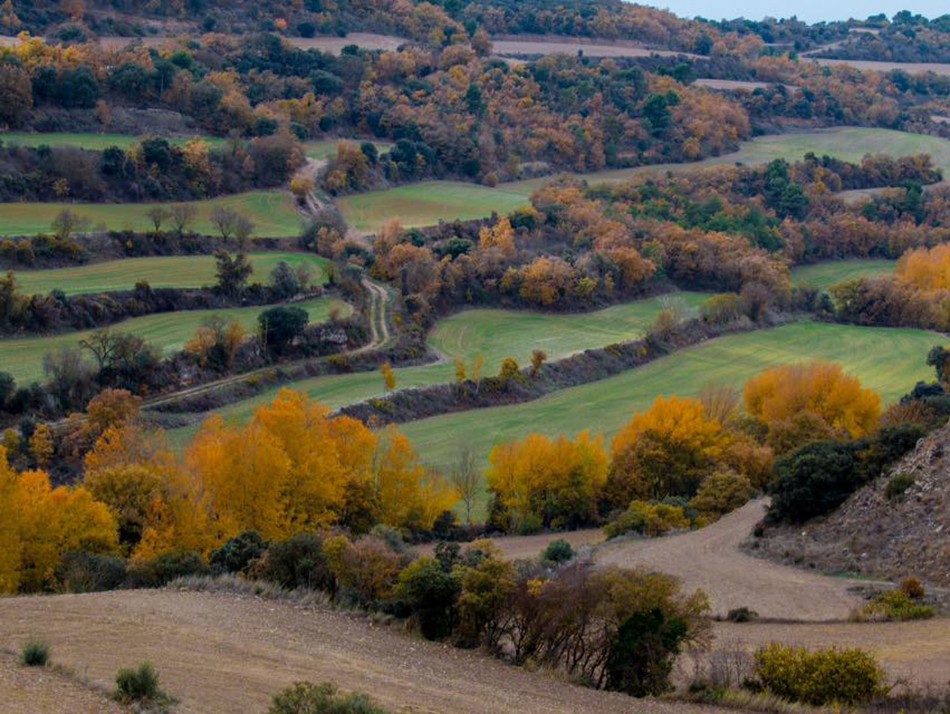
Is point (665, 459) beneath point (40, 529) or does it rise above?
beneath

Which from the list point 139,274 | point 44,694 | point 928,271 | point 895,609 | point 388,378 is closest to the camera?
point 44,694

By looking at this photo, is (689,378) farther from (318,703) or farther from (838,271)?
(318,703)

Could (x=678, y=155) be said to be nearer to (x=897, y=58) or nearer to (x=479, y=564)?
(x=897, y=58)

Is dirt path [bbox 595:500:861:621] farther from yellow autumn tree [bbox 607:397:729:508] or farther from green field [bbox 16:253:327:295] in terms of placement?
green field [bbox 16:253:327:295]

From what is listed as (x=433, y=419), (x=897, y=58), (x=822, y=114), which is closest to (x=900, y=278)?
(x=433, y=419)

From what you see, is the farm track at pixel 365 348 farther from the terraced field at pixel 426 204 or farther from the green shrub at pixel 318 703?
the green shrub at pixel 318 703

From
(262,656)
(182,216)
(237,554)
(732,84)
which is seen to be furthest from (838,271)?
(262,656)

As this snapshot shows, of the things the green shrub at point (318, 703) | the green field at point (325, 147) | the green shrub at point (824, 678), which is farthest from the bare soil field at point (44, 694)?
the green field at point (325, 147)
